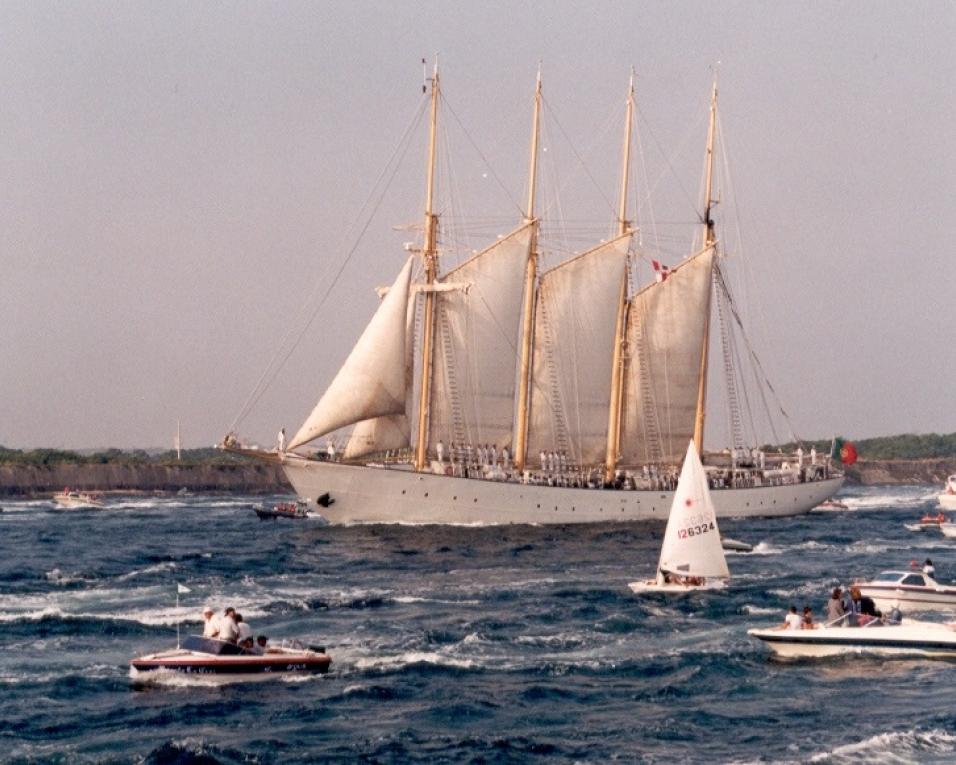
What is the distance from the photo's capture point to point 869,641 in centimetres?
3812

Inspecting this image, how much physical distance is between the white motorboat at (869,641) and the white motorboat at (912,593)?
30.6 feet

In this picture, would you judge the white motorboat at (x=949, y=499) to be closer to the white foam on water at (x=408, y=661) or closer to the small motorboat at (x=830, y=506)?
the small motorboat at (x=830, y=506)

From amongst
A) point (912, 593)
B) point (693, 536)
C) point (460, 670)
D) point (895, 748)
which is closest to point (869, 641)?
point (895, 748)

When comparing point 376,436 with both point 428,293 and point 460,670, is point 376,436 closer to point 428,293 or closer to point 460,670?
point 428,293

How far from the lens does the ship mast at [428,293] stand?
90000 mm

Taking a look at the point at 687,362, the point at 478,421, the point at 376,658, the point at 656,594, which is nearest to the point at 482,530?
the point at 478,421

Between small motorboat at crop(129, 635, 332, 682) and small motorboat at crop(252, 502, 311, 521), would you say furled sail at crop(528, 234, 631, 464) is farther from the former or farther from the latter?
small motorboat at crop(129, 635, 332, 682)

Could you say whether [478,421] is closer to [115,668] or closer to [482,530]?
[482,530]

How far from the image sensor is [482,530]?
85625 mm

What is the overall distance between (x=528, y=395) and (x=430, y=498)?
12.5m

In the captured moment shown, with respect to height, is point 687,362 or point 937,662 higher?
point 687,362

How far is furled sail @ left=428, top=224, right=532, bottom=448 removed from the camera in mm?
90812

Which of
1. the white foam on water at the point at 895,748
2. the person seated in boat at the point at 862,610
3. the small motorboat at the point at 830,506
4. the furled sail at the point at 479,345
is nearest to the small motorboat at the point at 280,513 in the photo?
the furled sail at the point at 479,345

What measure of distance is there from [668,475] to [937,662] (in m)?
64.6
